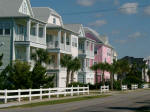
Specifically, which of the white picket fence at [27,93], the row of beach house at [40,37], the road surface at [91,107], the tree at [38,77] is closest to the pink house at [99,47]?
the row of beach house at [40,37]

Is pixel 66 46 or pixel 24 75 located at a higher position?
pixel 66 46

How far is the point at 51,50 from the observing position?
50031 millimetres

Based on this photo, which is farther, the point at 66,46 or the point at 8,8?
the point at 66,46

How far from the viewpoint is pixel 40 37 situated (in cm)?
4719

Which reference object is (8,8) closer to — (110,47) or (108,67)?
(108,67)

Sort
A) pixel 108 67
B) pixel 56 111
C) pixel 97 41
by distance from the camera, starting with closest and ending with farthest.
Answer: pixel 56 111 < pixel 108 67 < pixel 97 41

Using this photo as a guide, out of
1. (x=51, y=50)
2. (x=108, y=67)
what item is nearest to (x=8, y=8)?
(x=51, y=50)

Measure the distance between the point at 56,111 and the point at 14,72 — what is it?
15.1 metres

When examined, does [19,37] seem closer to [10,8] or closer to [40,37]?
[10,8]

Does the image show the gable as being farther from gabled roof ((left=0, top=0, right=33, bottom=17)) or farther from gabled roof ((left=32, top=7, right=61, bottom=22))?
gabled roof ((left=32, top=7, right=61, bottom=22))

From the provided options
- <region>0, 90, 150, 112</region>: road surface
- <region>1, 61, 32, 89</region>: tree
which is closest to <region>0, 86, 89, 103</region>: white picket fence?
<region>1, 61, 32, 89</region>: tree

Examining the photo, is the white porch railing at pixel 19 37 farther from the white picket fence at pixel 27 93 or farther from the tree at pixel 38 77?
the white picket fence at pixel 27 93

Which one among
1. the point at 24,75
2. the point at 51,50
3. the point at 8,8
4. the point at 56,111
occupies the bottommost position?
the point at 56,111

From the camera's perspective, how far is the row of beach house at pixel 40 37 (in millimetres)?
41281
